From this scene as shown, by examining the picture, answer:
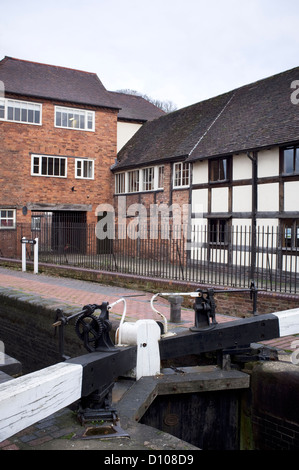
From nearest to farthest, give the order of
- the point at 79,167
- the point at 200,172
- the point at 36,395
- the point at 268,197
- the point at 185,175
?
the point at 36,395 < the point at 268,197 < the point at 200,172 < the point at 185,175 < the point at 79,167

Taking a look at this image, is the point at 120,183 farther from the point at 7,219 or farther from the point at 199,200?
the point at 199,200

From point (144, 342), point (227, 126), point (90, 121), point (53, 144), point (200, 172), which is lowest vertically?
point (144, 342)

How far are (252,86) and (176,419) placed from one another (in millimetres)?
16693

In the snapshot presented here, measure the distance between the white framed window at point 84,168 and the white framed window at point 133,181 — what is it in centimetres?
228

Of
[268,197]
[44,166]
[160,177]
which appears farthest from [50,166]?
[268,197]

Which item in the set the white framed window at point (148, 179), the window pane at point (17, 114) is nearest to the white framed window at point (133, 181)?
the white framed window at point (148, 179)

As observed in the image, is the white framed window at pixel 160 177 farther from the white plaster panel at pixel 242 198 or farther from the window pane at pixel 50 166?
the window pane at pixel 50 166

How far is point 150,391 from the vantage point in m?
4.71

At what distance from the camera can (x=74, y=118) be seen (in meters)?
23.3

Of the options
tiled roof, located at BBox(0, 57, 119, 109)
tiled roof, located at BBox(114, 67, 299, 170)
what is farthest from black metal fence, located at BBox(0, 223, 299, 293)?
tiled roof, located at BBox(0, 57, 119, 109)

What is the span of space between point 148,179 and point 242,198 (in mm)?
7160

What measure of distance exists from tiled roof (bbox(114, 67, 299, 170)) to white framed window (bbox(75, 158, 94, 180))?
1523 mm

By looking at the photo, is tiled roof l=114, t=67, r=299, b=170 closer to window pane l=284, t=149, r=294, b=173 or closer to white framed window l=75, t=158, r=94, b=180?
window pane l=284, t=149, r=294, b=173

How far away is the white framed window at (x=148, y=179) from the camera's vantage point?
69.4 feet
